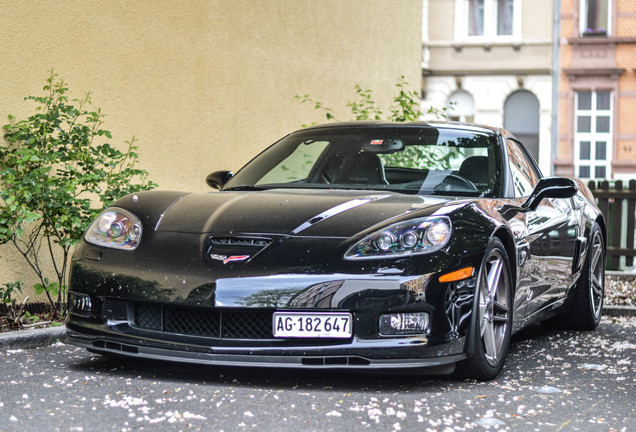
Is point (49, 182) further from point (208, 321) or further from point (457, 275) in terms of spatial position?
point (457, 275)

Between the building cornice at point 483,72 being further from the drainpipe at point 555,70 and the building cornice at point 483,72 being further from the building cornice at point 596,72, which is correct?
the building cornice at point 596,72

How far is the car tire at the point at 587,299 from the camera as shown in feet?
23.1

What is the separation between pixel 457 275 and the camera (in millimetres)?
4562

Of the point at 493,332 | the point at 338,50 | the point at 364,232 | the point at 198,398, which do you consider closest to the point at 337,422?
the point at 198,398

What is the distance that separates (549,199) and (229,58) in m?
4.29

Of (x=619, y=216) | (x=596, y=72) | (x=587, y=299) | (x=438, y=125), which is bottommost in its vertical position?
(x=587, y=299)

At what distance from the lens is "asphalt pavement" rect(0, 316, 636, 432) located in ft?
12.7

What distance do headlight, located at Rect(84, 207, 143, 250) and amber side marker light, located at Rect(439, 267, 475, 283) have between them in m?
1.38

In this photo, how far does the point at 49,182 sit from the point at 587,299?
140 inches

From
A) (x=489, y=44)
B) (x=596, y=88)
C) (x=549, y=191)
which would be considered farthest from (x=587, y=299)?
(x=489, y=44)

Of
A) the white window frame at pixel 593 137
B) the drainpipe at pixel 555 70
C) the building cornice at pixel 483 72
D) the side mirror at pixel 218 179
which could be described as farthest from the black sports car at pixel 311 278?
the building cornice at pixel 483 72

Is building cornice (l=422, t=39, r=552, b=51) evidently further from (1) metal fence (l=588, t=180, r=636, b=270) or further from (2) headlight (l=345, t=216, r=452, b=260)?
(2) headlight (l=345, t=216, r=452, b=260)

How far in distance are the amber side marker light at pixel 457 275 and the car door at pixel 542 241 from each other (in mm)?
827

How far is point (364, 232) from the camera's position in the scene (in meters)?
4.57
